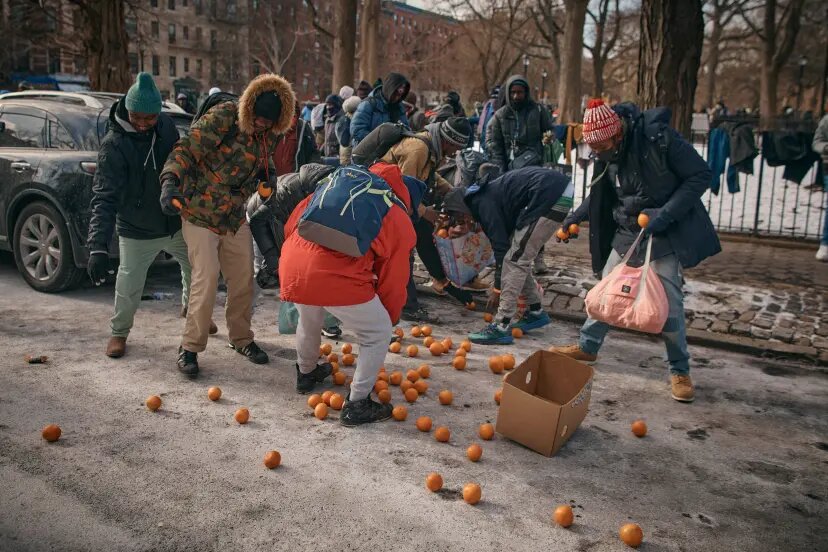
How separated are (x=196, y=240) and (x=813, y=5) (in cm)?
4327

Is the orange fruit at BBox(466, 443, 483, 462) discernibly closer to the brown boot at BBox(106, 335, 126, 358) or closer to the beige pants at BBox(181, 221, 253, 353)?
the beige pants at BBox(181, 221, 253, 353)

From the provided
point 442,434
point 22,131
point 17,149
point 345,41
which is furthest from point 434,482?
point 345,41

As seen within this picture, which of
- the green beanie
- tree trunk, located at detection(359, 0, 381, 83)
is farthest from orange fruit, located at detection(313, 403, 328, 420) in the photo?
tree trunk, located at detection(359, 0, 381, 83)

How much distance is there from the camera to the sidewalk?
21.4 feet

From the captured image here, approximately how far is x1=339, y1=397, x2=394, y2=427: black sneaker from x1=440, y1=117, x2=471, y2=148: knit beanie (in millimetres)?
2632

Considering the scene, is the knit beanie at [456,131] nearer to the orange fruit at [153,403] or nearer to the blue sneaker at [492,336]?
the blue sneaker at [492,336]

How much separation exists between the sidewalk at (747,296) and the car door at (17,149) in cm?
450

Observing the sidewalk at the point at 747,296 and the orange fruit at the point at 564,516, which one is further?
the sidewalk at the point at 747,296

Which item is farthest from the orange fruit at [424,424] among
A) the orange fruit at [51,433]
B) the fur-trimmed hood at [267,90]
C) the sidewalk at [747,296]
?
the sidewalk at [747,296]

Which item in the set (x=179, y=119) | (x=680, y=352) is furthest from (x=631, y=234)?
(x=179, y=119)

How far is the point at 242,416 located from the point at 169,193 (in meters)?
1.60

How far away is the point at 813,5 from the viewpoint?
38531 millimetres

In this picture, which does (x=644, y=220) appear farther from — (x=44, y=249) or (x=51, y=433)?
(x=44, y=249)

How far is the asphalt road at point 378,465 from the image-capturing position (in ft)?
11.1
